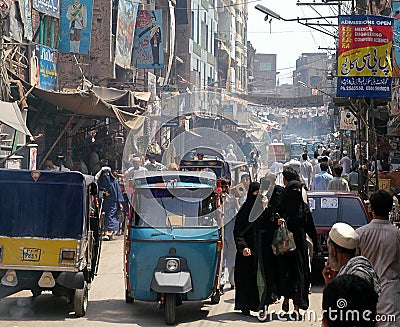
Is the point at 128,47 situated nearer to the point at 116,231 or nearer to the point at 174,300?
the point at 116,231

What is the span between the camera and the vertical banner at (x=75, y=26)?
24125 millimetres

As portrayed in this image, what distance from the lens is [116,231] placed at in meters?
17.1

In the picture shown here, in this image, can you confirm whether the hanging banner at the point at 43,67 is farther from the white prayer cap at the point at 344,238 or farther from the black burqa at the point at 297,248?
the white prayer cap at the point at 344,238

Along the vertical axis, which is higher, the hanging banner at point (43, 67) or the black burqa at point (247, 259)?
the hanging banner at point (43, 67)

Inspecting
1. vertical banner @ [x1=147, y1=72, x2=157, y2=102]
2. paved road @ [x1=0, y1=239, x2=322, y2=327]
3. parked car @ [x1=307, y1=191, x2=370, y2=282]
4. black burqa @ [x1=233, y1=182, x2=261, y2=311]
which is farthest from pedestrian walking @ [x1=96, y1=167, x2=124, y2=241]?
vertical banner @ [x1=147, y1=72, x2=157, y2=102]

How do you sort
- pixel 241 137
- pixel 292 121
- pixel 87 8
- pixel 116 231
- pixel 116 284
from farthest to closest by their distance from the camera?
pixel 292 121 → pixel 241 137 → pixel 87 8 → pixel 116 231 → pixel 116 284

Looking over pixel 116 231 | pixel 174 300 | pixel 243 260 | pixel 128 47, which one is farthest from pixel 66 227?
pixel 128 47

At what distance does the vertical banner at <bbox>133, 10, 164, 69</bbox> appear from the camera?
103 ft

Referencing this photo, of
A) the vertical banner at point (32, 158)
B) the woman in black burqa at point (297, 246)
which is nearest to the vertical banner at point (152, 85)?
the vertical banner at point (32, 158)

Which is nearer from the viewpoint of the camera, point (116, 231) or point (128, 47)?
point (116, 231)

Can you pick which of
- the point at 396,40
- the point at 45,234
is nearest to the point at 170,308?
the point at 45,234

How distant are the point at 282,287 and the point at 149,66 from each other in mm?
23988

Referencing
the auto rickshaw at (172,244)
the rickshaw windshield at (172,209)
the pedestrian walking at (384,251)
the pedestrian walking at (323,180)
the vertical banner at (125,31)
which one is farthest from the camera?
the vertical banner at (125,31)

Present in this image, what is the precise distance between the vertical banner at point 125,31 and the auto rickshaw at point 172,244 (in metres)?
21.6
